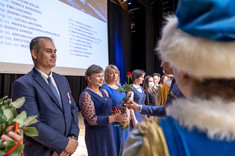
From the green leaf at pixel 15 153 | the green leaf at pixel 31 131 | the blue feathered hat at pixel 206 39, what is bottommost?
the green leaf at pixel 15 153

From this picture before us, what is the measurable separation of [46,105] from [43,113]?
0.07 metres

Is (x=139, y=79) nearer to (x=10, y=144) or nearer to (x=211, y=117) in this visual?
(x=10, y=144)

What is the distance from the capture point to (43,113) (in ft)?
4.57

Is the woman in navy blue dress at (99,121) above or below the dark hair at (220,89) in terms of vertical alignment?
below

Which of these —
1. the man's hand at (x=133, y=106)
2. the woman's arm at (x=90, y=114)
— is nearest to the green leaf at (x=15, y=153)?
the woman's arm at (x=90, y=114)

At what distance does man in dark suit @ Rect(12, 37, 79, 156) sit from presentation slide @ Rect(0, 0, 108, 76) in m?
1.88

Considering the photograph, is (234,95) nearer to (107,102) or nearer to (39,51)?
(39,51)

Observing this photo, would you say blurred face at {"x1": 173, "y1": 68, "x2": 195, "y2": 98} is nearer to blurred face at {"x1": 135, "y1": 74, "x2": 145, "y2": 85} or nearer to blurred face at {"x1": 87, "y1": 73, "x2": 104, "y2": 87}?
blurred face at {"x1": 87, "y1": 73, "x2": 104, "y2": 87}

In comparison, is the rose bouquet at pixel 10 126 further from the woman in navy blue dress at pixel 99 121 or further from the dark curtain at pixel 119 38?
the dark curtain at pixel 119 38

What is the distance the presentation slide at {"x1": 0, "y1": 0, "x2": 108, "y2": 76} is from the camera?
3002 millimetres

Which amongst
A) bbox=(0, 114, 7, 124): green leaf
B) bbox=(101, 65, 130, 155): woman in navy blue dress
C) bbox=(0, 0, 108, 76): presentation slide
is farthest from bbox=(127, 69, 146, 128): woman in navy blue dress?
bbox=(0, 114, 7, 124): green leaf

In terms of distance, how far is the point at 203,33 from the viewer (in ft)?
1.55

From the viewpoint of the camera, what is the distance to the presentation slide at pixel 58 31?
9.85 ft

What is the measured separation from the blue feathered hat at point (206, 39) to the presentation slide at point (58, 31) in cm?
320
